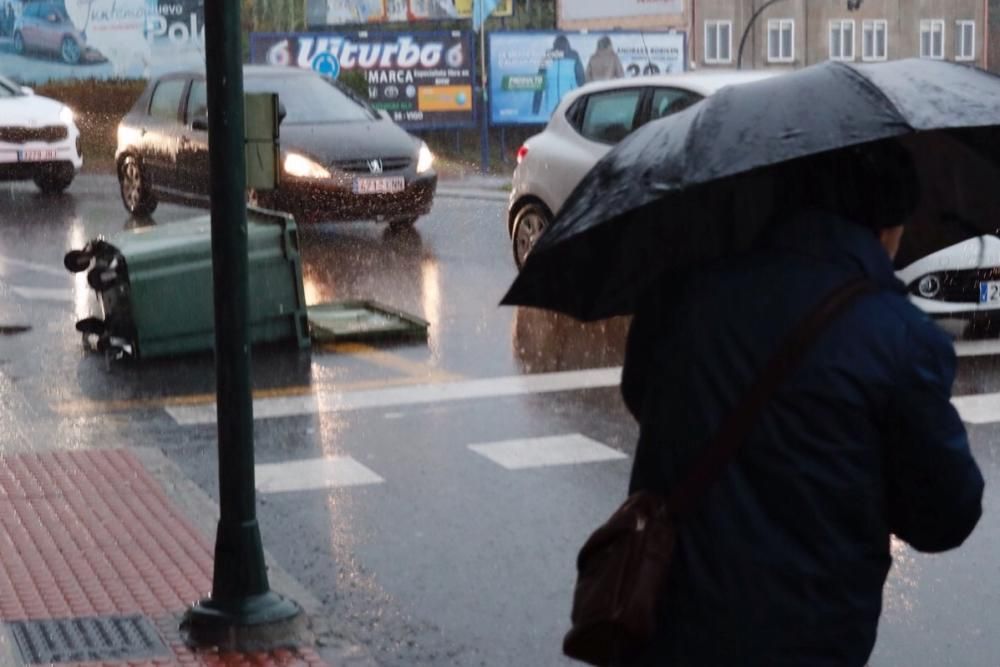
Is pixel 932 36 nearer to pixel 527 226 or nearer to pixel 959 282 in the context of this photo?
pixel 527 226

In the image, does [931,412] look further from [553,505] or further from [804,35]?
[804,35]

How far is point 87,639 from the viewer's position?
19.9ft

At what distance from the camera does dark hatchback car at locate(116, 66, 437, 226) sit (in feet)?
60.2

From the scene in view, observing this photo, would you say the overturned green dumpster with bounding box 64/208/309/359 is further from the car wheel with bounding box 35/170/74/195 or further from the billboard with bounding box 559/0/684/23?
the billboard with bounding box 559/0/684/23

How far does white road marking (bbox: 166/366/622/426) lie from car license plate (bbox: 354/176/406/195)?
7.37 metres

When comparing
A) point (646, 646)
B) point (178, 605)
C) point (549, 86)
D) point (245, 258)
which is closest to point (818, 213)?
point (646, 646)

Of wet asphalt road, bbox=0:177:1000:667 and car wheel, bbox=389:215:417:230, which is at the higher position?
wet asphalt road, bbox=0:177:1000:667

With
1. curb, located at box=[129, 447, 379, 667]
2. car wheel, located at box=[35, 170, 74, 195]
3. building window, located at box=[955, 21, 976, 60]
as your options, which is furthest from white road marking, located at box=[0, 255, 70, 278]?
building window, located at box=[955, 21, 976, 60]

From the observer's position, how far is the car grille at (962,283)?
12000 millimetres

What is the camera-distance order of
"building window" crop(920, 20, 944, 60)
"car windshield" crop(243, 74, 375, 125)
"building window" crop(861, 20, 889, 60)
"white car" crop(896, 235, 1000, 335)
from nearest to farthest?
"white car" crop(896, 235, 1000, 335)
"car windshield" crop(243, 74, 375, 125)
"building window" crop(861, 20, 889, 60)
"building window" crop(920, 20, 944, 60)

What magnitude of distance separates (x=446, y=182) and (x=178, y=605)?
2358 centimetres

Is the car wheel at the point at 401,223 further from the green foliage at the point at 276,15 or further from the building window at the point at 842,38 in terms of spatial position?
the building window at the point at 842,38

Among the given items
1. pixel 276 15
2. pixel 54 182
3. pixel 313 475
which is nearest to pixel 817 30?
pixel 276 15

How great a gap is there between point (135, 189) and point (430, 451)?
1257 centimetres
